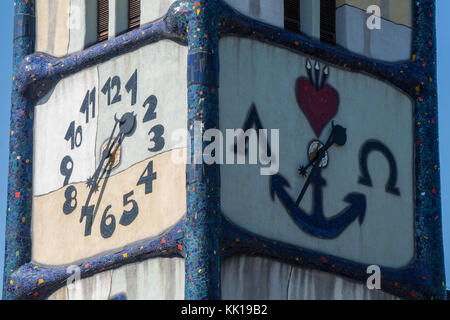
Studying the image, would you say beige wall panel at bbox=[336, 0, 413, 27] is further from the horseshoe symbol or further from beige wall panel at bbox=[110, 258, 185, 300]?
beige wall panel at bbox=[110, 258, 185, 300]

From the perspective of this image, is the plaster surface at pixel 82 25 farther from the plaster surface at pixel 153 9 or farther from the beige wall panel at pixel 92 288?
the beige wall panel at pixel 92 288

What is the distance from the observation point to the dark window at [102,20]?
116ft

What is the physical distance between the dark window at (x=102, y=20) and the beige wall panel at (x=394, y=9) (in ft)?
13.6

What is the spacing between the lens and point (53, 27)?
36.0 metres

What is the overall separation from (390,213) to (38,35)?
22.3 feet

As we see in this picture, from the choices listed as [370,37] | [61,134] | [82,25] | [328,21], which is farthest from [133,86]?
[370,37]

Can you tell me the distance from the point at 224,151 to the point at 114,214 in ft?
7.32

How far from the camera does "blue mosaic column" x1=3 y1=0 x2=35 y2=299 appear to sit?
115ft

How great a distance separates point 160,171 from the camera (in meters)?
32.8

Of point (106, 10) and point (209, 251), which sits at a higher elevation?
point (106, 10)

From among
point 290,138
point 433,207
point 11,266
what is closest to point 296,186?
point 290,138

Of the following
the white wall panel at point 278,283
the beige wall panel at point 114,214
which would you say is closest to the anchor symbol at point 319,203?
the white wall panel at point 278,283

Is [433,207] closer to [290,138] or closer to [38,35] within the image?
[290,138]
